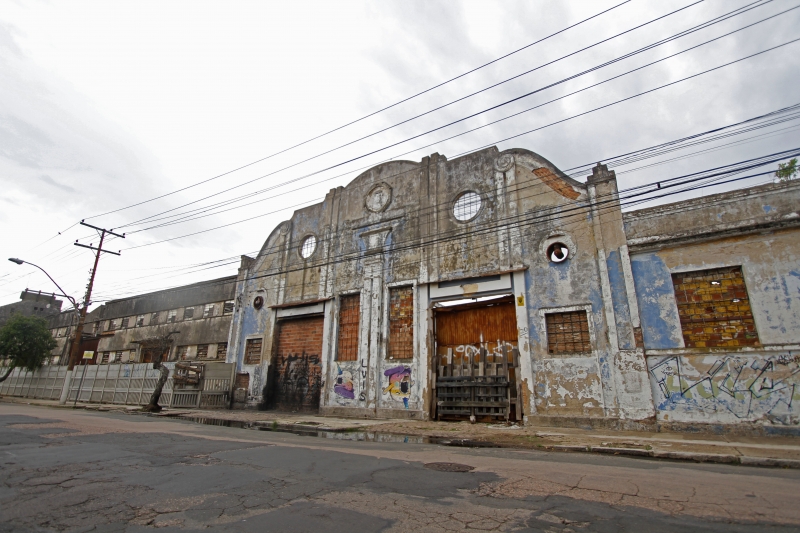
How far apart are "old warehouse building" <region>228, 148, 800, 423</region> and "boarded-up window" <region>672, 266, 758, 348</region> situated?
0.11ft

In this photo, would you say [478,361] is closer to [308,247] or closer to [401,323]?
[401,323]

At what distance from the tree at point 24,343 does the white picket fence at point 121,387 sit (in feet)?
3.52

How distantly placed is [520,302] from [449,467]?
317 inches

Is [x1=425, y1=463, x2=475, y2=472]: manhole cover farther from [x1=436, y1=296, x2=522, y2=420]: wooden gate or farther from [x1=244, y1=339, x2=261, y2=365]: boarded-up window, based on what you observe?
[x1=244, y1=339, x2=261, y2=365]: boarded-up window

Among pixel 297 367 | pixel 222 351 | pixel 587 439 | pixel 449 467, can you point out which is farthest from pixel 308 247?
pixel 449 467

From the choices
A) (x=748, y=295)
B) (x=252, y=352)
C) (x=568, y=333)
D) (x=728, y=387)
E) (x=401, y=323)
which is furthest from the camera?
(x=252, y=352)

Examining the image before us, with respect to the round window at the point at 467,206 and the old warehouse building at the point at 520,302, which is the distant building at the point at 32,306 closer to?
the old warehouse building at the point at 520,302

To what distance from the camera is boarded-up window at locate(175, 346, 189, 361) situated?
28.5 metres

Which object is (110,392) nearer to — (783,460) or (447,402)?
(447,402)

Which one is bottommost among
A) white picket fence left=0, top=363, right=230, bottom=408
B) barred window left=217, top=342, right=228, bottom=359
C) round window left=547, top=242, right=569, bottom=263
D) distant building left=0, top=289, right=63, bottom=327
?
white picket fence left=0, top=363, right=230, bottom=408

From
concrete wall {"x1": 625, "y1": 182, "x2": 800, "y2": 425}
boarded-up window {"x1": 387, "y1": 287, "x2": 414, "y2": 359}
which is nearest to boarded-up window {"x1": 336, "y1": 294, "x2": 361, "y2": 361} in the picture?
boarded-up window {"x1": 387, "y1": 287, "x2": 414, "y2": 359}

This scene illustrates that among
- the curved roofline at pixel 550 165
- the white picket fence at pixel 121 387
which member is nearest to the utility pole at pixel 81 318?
the white picket fence at pixel 121 387

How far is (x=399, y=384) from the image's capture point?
563 inches

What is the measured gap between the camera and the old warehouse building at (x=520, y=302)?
10.1 m
